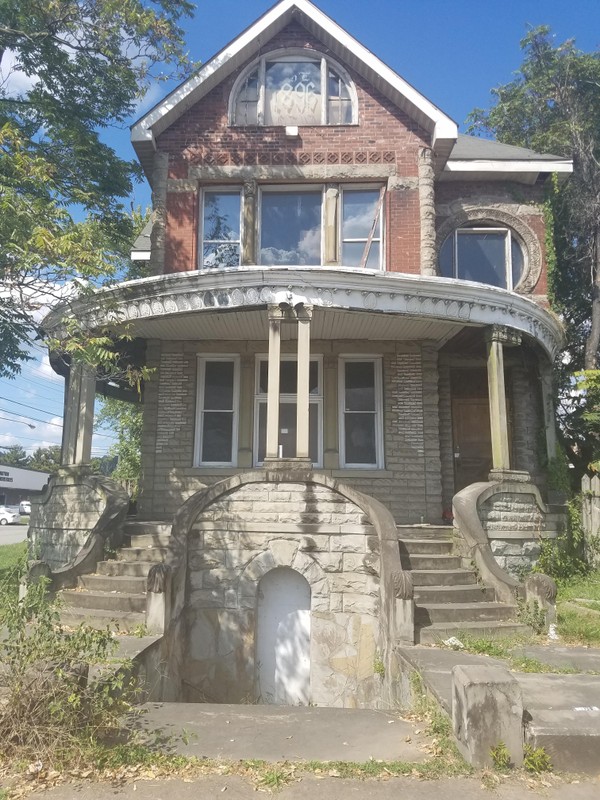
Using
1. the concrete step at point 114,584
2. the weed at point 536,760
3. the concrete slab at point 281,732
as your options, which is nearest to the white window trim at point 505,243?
the concrete step at point 114,584

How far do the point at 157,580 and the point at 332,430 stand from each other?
500 centimetres

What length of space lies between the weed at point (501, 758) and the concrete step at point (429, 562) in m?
4.20

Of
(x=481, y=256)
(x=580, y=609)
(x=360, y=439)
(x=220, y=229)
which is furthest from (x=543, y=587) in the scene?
(x=220, y=229)

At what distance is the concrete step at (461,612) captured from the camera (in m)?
7.24

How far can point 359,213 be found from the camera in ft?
39.9

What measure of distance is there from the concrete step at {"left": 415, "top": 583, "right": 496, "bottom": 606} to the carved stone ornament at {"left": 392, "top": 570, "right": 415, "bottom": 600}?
698 mm

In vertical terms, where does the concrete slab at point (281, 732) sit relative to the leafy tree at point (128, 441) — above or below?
below

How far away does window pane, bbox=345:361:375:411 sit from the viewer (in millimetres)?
11562

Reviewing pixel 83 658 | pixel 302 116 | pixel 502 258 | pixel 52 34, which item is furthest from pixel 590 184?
pixel 83 658

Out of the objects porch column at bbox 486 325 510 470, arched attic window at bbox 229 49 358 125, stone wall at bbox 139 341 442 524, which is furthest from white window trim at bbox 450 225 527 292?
porch column at bbox 486 325 510 470

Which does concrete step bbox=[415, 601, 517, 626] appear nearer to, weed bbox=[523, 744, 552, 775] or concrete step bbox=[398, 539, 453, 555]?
concrete step bbox=[398, 539, 453, 555]

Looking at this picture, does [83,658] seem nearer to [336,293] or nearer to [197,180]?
[336,293]

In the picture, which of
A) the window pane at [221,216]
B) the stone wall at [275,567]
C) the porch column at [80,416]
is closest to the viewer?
the stone wall at [275,567]

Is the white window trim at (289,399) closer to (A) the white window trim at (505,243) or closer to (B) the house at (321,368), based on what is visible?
(B) the house at (321,368)
